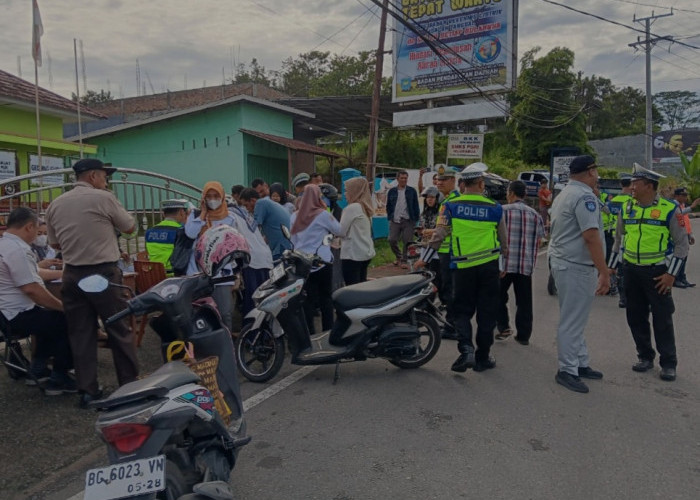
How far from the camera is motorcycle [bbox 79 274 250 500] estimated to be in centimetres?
213

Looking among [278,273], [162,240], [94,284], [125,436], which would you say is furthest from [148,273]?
[125,436]

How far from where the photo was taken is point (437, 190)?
7543 millimetres

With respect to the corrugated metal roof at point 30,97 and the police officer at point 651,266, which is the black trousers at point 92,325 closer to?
the police officer at point 651,266

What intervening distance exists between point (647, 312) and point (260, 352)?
142 inches

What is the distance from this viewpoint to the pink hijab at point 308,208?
19.2ft

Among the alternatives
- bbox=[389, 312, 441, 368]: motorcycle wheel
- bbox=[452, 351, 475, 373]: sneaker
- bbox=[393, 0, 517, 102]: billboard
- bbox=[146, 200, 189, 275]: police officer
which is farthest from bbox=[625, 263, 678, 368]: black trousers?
bbox=[393, 0, 517, 102]: billboard

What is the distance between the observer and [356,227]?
6.17 m

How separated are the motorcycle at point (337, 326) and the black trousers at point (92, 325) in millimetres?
976

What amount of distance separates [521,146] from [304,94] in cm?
2152

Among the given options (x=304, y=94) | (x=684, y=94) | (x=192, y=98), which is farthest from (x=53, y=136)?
(x=684, y=94)

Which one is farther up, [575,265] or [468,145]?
[468,145]

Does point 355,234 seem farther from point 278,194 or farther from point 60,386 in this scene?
point 60,386

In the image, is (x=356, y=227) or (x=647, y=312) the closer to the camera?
(x=647, y=312)

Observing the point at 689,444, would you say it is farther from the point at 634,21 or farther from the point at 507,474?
the point at 634,21
